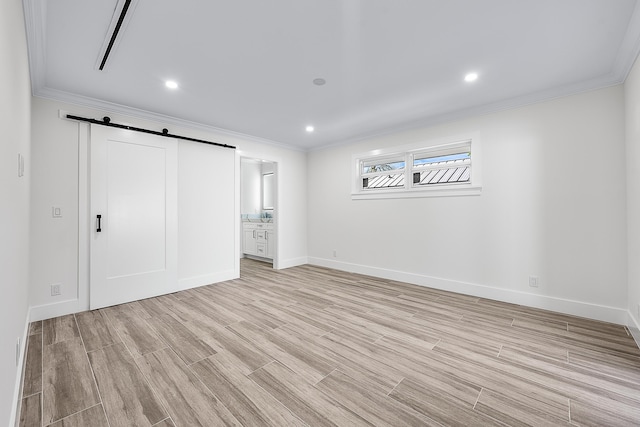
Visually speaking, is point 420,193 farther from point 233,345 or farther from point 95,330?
point 95,330

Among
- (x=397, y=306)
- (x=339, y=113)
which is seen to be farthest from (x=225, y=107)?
(x=397, y=306)

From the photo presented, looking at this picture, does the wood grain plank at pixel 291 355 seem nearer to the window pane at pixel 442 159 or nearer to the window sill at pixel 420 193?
the window sill at pixel 420 193

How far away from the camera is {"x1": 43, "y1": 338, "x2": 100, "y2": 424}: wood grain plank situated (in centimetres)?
154

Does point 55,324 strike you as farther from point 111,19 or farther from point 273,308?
point 111,19

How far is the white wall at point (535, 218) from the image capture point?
8.84 ft

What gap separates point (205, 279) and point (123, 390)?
2482mm

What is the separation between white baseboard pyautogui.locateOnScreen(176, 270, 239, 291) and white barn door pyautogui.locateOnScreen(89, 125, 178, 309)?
0.16 metres

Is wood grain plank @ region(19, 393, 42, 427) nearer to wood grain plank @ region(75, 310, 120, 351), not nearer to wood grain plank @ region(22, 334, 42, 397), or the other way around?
wood grain plank @ region(22, 334, 42, 397)

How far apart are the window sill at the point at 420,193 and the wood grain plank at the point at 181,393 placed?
3.57 m

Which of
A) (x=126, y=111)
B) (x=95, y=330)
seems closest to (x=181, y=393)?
(x=95, y=330)

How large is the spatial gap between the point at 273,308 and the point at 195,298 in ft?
3.83

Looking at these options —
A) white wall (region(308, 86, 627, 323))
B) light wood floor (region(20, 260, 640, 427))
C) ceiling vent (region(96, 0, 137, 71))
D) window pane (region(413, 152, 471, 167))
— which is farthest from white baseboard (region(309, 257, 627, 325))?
ceiling vent (region(96, 0, 137, 71))

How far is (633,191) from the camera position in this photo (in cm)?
239

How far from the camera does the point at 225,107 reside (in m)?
3.41
